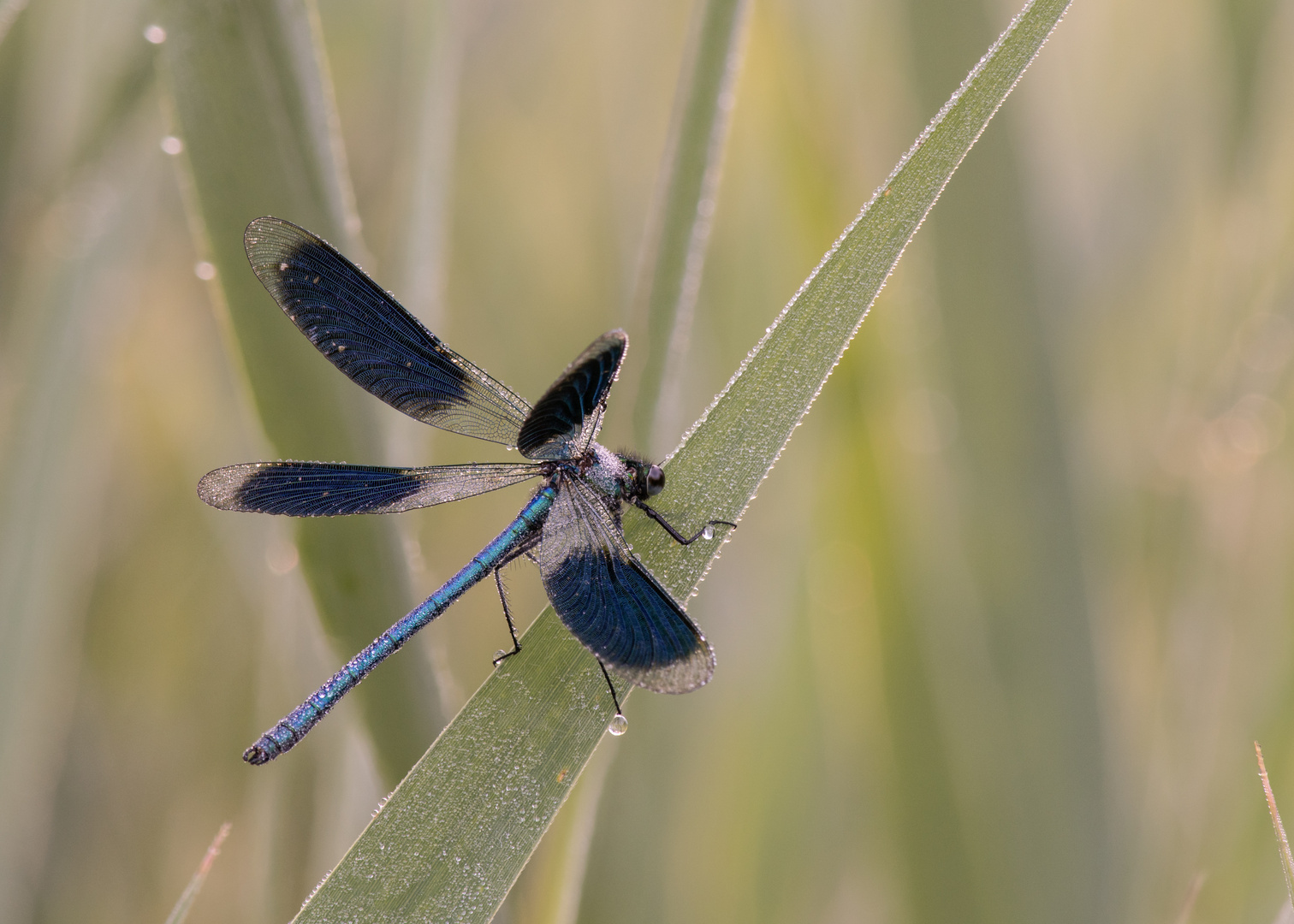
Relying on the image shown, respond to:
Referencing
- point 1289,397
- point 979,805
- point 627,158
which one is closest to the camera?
point 979,805

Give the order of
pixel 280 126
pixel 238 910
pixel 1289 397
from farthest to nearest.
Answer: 1. pixel 238 910
2. pixel 1289 397
3. pixel 280 126

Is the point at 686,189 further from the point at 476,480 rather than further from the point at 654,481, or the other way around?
the point at 476,480

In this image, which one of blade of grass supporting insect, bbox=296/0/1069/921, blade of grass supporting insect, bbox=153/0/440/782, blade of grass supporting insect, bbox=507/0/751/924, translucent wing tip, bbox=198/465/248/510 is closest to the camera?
blade of grass supporting insect, bbox=296/0/1069/921

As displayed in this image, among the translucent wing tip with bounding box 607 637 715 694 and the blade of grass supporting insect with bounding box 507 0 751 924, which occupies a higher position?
the blade of grass supporting insect with bounding box 507 0 751 924

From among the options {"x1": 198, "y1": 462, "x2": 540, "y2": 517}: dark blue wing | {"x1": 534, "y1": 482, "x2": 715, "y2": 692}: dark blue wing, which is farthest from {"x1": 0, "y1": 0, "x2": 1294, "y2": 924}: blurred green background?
{"x1": 534, "y1": 482, "x2": 715, "y2": 692}: dark blue wing

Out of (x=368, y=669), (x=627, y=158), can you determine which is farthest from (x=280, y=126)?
(x=627, y=158)

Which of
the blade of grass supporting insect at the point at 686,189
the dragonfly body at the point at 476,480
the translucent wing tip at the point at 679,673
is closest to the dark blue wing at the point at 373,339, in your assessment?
the dragonfly body at the point at 476,480

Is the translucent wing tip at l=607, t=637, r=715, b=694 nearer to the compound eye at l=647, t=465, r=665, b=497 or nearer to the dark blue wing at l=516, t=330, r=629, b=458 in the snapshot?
the compound eye at l=647, t=465, r=665, b=497

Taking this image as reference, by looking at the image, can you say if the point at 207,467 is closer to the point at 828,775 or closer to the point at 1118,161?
the point at 828,775
